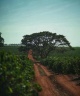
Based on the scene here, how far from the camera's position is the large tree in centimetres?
5359

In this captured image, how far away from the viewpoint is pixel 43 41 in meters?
53.6

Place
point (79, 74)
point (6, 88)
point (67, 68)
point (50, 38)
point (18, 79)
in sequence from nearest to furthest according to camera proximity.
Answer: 1. point (6, 88)
2. point (18, 79)
3. point (79, 74)
4. point (67, 68)
5. point (50, 38)

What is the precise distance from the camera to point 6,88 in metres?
9.60

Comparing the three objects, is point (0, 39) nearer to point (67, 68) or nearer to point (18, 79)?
point (67, 68)

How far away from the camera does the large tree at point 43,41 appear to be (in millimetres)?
53594

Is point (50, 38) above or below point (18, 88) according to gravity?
above

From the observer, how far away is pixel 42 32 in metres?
53.9

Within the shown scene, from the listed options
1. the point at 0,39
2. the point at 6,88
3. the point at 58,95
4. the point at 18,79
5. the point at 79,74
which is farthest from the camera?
the point at 0,39

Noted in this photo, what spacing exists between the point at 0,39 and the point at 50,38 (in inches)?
1282

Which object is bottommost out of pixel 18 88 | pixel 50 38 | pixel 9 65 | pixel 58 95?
pixel 58 95

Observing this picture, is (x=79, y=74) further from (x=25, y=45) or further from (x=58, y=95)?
Answer: (x=25, y=45)

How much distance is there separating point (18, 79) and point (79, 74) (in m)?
16.7

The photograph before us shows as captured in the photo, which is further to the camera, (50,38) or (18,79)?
(50,38)

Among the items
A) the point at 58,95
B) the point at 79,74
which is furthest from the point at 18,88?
the point at 79,74
